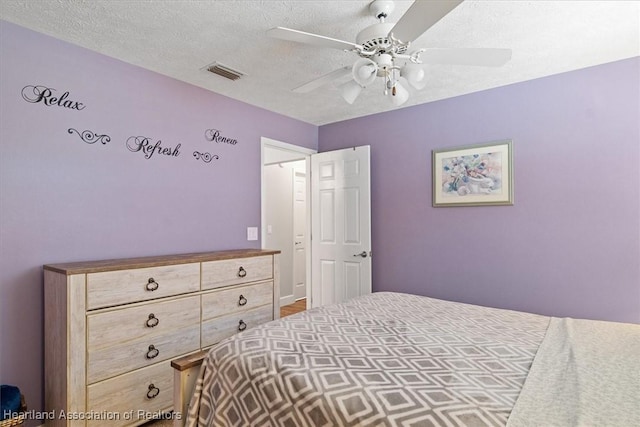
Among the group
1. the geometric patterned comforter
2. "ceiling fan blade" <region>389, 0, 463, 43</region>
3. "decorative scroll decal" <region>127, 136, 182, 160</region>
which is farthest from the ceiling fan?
"decorative scroll decal" <region>127, 136, 182, 160</region>

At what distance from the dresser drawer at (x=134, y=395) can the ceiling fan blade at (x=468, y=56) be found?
2.36 metres

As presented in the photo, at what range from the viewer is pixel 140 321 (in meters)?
1.95

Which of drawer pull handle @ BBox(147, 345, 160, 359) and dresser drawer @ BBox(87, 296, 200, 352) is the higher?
dresser drawer @ BBox(87, 296, 200, 352)

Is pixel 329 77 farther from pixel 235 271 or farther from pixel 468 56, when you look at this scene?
pixel 235 271

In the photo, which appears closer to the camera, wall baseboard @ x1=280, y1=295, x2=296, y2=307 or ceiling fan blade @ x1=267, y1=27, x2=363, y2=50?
ceiling fan blade @ x1=267, y1=27, x2=363, y2=50

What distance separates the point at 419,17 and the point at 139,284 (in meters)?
2.01

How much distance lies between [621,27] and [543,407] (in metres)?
2.22

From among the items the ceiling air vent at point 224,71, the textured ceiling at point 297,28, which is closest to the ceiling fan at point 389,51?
the textured ceiling at point 297,28

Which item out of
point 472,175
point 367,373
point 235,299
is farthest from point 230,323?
point 472,175

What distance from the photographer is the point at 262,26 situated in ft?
6.16

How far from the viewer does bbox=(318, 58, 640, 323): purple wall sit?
231 cm

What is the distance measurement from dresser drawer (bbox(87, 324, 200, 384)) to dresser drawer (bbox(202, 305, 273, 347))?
0.08 m

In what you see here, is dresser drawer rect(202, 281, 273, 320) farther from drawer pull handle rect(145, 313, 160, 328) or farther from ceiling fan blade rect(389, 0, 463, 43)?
ceiling fan blade rect(389, 0, 463, 43)

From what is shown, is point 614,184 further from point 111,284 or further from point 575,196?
point 111,284
